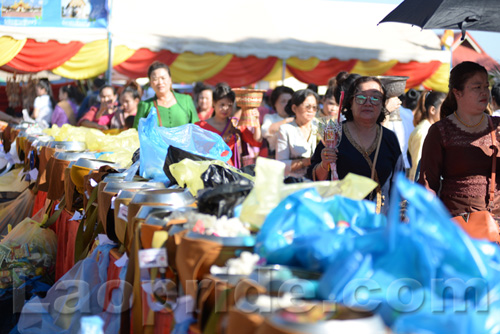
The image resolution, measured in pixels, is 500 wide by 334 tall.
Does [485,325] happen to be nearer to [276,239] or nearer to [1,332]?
[276,239]

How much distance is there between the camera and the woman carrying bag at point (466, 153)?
10.3 ft

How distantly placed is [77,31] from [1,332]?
8.33 metres

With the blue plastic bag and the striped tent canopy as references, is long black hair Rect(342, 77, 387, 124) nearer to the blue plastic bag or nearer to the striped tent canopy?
the blue plastic bag

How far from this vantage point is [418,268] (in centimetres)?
133

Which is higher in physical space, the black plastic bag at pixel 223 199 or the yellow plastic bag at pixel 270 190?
the yellow plastic bag at pixel 270 190

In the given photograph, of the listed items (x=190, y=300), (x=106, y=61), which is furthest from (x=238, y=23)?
(x=190, y=300)

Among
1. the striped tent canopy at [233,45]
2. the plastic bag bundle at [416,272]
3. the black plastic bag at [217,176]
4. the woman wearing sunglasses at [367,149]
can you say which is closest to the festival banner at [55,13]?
the striped tent canopy at [233,45]

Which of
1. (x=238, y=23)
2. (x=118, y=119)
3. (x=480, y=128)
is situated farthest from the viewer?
(x=238, y=23)

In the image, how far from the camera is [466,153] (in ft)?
10.3

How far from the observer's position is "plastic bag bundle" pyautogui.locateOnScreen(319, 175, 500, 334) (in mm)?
1289

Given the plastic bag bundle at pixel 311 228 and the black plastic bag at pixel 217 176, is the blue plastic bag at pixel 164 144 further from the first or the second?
the plastic bag bundle at pixel 311 228

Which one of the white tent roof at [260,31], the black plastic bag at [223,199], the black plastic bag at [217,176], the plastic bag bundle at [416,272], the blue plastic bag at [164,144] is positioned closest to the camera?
the plastic bag bundle at [416,272]

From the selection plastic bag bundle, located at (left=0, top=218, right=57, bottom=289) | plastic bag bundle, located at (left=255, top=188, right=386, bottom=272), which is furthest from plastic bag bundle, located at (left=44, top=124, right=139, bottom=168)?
plastic bag bundle, located at (left=255, top=188, right=386, bottom=272)

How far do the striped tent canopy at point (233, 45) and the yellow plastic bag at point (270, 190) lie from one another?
381 inches
